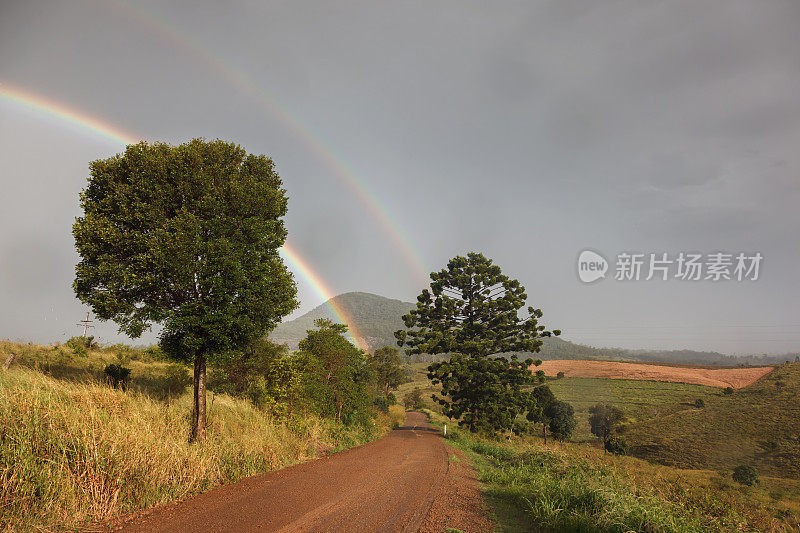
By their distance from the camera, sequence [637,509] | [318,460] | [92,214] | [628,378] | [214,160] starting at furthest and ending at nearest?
[628,378] → [318,460] → [214,160] → [92,214] → [637,509]

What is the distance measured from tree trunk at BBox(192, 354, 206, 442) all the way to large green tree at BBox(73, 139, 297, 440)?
0.11 ft

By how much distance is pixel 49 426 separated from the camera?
6.87 m

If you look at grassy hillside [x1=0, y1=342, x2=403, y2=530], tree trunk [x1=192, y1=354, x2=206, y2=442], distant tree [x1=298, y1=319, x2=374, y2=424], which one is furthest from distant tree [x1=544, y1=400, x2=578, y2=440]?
tree trunk [x1=192, y1=354, x2=206, y2=442]

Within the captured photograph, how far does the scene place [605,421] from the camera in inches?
2569

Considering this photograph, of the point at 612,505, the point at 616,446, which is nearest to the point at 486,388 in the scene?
the point at 612,505

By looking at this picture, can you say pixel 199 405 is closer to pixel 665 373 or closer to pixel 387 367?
pixel 387 367

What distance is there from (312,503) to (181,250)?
864cm

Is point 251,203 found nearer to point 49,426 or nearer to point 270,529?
point 49,426

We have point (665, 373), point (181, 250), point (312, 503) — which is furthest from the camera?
point (665, 373)

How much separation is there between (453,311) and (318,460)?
981 inches

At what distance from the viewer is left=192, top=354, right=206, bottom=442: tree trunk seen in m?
11.7

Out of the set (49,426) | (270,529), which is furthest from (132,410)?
(270,529)

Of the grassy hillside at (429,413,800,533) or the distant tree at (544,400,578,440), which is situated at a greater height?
the grassy hillside at (429,413,800,533)

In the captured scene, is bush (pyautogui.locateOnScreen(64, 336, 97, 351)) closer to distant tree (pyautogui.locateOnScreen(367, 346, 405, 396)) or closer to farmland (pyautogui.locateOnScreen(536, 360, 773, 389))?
distant tree (pyautogui.locateOnScreen(367, 346, 405, 396))
